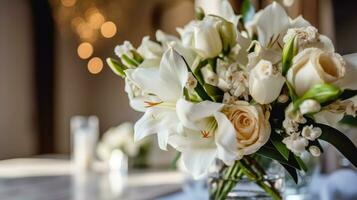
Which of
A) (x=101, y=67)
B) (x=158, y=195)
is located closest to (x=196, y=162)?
(x=158, y=195)

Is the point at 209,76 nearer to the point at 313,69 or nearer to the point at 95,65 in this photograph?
the point at 313,69

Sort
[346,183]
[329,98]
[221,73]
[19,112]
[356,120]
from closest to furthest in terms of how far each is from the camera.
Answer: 1. [329,98]
2. [221,73]
3. [356,120]
4. [346,183]
5. [19,112]

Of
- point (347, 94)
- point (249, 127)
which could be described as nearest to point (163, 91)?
point (249, 127)

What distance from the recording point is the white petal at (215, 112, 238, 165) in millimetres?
529

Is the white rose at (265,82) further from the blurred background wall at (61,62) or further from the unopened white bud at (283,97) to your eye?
the blurred background wall at (61,62)

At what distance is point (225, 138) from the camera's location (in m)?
0.53

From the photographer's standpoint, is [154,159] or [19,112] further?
[19,112]

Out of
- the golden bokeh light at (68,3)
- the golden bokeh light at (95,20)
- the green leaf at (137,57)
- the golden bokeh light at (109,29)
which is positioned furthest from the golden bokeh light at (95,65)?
the green leaf at (137,57)

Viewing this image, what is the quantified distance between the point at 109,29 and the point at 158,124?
3514 mm

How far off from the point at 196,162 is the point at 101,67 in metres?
3.73

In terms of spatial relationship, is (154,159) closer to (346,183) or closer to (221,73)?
(346,183)

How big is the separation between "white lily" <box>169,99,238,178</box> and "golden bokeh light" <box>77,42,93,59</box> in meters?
3.64

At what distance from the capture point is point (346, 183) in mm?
1226

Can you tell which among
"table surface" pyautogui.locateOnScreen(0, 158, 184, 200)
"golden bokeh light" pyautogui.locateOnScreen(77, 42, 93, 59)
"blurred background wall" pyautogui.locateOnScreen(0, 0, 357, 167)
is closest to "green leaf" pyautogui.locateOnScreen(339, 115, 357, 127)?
"table surface" pyautogui.locateOnScreen(0, 158, 184, 200)
